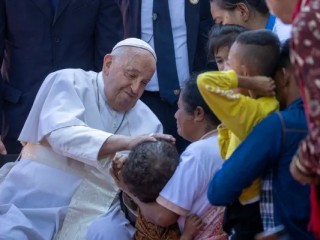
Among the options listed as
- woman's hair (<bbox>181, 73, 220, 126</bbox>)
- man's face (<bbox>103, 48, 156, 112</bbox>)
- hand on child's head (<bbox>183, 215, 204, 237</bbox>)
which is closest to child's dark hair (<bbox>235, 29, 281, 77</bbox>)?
woman's hair (<bbox>181, 73, 220, 126</bbox>)

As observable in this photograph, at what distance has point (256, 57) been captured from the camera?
331cm

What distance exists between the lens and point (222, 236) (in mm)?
3951

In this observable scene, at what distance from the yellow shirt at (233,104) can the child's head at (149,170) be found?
2.14ft

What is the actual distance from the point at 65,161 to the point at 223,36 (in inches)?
Answer: 41.6

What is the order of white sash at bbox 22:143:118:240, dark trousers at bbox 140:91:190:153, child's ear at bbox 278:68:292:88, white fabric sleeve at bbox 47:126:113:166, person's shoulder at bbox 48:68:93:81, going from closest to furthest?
1. child's ear at bbox 278:68:292:88
2. white fabric sleeve at bbox 47:126:113:166
3. white sash at bbox 22:143:118:240
4. person's shoulder at bbox 48:68:93:81
5. dark trousers at bbox 140:91:190:153

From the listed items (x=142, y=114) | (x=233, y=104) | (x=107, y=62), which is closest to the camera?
(x=233, y=104)

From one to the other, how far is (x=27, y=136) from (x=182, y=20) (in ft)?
4.02

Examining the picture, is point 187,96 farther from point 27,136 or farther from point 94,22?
point 94,22

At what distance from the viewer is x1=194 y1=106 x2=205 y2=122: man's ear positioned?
4.07 meters

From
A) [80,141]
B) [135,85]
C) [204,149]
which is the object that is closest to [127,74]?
Result: [135,85]

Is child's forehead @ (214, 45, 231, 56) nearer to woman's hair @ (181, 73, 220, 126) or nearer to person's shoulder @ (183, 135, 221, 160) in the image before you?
woman's hair @ (181, 73, 220, 126)

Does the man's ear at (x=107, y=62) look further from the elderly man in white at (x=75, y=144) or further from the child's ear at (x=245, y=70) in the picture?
the child's ear at (x=245, y=70)

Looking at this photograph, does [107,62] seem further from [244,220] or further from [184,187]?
[244,220]

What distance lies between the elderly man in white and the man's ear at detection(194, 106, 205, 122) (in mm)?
522
